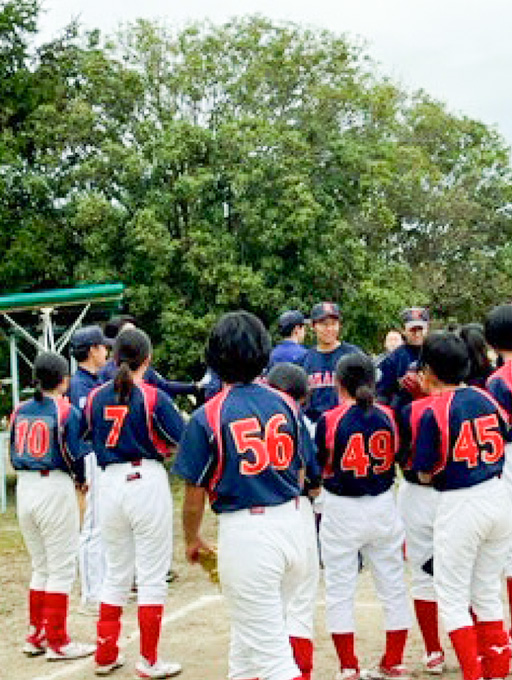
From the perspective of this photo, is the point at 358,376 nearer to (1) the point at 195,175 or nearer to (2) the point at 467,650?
(2) the point at 467,650

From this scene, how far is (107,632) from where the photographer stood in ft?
19.4

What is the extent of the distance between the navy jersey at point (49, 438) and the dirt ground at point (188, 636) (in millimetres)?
1226

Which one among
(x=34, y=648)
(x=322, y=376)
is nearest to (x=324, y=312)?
(x=322, y=376)

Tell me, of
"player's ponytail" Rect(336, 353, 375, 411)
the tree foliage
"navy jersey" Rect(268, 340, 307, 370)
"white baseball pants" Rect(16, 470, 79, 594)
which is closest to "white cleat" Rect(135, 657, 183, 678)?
"white baseball pants" Rect(16, 470, 79, 594)

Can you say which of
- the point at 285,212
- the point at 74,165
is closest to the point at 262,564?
the point at 285,212

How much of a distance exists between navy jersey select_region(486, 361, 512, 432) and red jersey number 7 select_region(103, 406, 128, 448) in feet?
7.07

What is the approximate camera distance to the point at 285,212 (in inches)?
695

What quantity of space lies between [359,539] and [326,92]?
15.6m

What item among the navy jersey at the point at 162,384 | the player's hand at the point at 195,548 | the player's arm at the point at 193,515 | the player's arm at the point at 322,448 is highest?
the navy jersey at the point at 162,384

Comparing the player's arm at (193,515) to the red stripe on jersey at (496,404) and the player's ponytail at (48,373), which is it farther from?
the player's ponytail at (48,373)

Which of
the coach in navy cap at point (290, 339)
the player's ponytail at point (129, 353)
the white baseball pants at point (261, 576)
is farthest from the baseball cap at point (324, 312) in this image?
the white baseball pants at point (261, 576)

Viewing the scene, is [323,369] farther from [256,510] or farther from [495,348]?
[256,510]

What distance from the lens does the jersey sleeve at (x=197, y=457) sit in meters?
4.20

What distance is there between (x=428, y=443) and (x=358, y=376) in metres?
0.63
